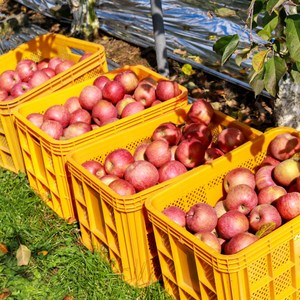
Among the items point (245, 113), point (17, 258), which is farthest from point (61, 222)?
point (245, 113)

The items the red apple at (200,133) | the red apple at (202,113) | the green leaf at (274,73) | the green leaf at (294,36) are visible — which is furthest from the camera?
the red apple at (202,113)

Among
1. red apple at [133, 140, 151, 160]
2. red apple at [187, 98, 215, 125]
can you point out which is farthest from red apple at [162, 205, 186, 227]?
red apple at [187, 98, 215, 125]

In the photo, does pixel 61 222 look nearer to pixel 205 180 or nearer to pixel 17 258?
pixel 17 258

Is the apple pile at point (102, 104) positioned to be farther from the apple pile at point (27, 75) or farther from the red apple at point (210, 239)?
the red apple at point (210, 239)

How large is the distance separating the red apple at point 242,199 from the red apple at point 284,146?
32cm

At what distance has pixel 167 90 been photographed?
13.9ft

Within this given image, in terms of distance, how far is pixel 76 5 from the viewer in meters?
6.80

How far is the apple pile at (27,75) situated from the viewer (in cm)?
482

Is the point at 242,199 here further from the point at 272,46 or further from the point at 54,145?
the point at 54,145

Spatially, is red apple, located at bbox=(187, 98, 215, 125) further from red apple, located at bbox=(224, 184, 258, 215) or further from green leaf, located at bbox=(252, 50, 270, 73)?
green leaf, located at bbox=(252, 50, 270, 73)

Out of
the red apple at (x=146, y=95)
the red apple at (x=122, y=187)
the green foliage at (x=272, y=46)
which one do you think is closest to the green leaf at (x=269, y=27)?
the green foliage at (x=272, y=46)

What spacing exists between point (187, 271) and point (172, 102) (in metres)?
1.39

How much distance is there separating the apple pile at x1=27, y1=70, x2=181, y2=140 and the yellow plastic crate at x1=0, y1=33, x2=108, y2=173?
0.19m

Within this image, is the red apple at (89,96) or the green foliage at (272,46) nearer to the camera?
the green foliage at (272,46)
